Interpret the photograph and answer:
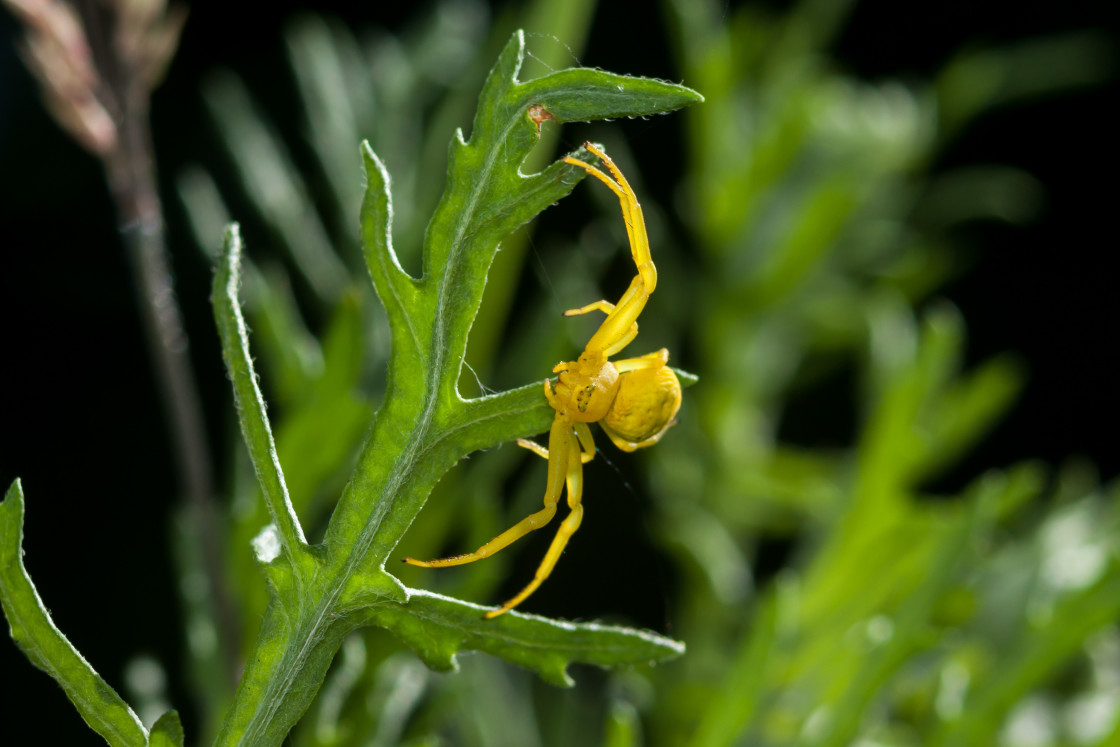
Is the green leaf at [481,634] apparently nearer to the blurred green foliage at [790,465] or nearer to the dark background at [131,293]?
the blurred green foliage at [790,465]

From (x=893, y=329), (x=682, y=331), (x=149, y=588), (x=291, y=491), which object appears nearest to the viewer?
(x=291, y=491)

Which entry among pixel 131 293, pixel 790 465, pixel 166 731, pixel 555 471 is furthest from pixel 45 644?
pixel 131 293

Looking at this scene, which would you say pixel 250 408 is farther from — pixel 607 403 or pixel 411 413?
pixel 607 403

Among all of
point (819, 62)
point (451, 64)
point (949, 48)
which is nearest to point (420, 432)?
point (451, 64)

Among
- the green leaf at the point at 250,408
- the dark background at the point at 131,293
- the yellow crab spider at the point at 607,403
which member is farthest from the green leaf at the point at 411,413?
the dark background at the point at 131,293

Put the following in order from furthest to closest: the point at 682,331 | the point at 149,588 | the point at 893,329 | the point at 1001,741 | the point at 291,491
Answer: the point at 149,588
the point at 682,331
the point at 893,329
the point at 1001,741
the point at 291,491

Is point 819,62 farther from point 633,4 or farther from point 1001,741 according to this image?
point 1001,741

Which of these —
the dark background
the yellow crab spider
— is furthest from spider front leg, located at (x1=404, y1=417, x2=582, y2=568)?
the dark background
